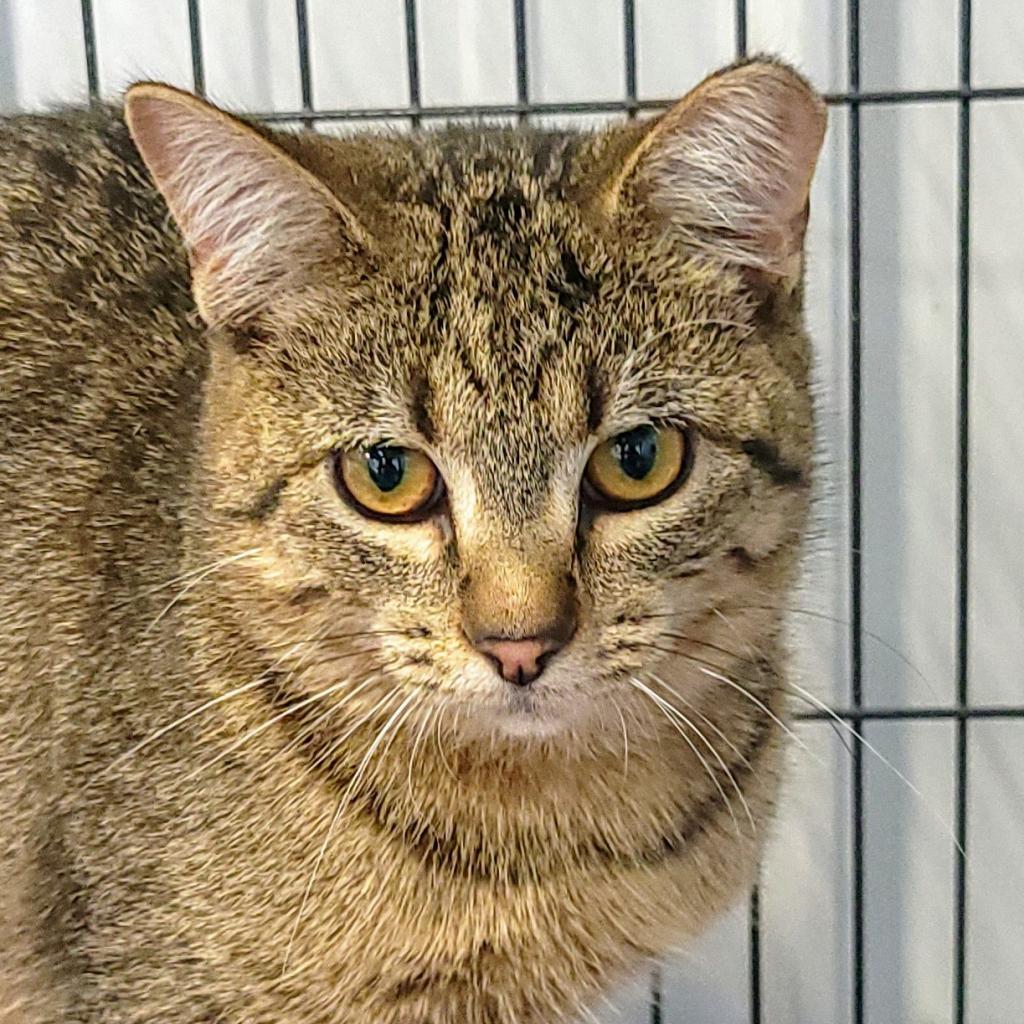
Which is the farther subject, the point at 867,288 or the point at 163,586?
the point at 867,288

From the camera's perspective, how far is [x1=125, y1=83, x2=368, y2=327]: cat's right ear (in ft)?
2.38

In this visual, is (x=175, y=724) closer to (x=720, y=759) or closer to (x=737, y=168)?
(x=720, y=759)

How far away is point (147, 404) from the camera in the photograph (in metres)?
0.92

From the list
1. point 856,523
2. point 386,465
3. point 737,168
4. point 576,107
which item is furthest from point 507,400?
point 856,523

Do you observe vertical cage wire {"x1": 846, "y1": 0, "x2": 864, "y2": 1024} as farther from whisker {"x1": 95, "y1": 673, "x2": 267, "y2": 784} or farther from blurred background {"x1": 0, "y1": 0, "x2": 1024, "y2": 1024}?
whisker {"x1": 95, "y1": 673, "x2": 267, "y2": 784}

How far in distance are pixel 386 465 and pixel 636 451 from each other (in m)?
0.14

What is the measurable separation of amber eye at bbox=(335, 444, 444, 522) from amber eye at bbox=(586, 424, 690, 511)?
0.09m

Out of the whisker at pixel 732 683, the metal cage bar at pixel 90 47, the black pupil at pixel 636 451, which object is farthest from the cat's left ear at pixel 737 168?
the metal cage bar at pixel 90 47

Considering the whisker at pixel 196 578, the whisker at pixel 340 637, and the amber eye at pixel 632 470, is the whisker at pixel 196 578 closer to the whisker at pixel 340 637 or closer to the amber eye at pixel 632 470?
the whisker at pixel 340 637

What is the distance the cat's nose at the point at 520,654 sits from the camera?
68 cm

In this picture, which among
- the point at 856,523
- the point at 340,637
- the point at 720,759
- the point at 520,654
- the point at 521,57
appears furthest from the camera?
the point at 856,523

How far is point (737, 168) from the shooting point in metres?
0.77

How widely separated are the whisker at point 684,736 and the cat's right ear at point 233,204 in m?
0.30

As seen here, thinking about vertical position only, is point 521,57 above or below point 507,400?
above
